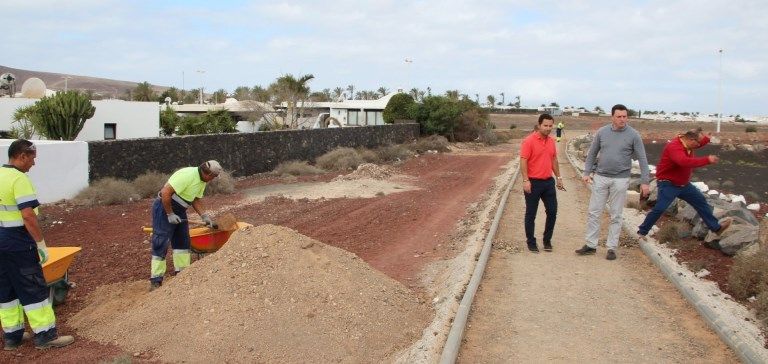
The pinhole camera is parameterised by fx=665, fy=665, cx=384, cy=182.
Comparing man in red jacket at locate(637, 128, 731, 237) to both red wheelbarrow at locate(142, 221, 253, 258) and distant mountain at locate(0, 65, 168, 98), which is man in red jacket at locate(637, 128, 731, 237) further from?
distant mountain at locate(0, 65, 168, 98)

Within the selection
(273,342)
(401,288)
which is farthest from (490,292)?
(273,342)

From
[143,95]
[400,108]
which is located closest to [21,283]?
[400,108]

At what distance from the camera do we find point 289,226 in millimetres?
11930

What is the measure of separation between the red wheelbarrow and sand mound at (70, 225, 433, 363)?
112 centimetres

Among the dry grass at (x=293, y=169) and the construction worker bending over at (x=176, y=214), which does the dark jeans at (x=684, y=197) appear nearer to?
the construction worker bending over at (x=176, y=214)

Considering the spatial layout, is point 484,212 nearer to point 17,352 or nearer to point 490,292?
point 490,292

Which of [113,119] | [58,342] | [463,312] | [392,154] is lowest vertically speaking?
[58,342]

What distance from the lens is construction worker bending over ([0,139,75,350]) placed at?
18.1 ft

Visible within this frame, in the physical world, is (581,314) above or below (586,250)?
below

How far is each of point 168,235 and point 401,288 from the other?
8.64 feet

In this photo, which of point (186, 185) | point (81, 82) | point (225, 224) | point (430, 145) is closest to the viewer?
point (186, 185)

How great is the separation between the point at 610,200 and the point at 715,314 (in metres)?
2.48

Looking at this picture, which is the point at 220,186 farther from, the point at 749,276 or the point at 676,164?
the point at 749,276

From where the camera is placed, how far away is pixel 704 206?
8.92 m
